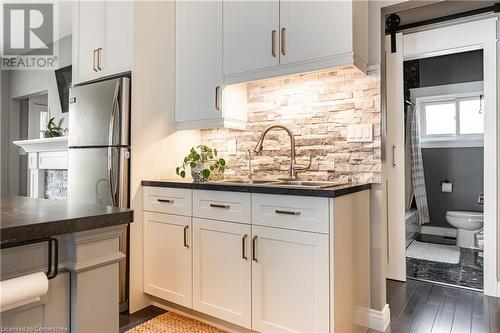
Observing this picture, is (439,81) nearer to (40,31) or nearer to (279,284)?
(279,284)

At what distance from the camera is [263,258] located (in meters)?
1.92

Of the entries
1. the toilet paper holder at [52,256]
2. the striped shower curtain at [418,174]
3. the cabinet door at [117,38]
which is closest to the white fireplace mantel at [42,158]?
the cabinet door at [117,38]

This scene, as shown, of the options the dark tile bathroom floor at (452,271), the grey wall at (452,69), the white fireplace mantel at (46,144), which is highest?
the grey wall at (452,69)

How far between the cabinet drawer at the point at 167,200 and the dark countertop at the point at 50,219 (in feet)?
3.92

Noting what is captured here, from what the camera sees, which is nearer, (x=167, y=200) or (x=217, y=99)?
(x=167, y=200)

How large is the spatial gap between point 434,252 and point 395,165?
1.69m

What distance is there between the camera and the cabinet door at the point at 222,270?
199cm

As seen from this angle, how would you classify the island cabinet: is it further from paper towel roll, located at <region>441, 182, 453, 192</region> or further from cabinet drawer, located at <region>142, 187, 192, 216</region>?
paper towel roll, located at <region>441, 182, 453, 192</region>

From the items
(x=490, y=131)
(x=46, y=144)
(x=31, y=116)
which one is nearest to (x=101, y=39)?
(x=46, y=144)

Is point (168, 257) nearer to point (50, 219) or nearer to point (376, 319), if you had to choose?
point (376, 319)

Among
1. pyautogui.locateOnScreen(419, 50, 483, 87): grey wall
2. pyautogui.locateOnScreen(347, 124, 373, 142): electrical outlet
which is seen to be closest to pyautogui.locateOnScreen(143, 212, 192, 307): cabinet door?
pyautogui.locateOnScreen(347, 124, 373, 142): electrical outlet

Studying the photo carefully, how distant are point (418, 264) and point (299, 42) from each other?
280 cm

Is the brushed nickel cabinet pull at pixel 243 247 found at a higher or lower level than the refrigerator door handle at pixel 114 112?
lower

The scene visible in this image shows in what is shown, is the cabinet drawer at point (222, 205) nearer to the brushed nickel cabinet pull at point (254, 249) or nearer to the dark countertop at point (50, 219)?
the brushed nickel cabinet pull at point (254, 249)
